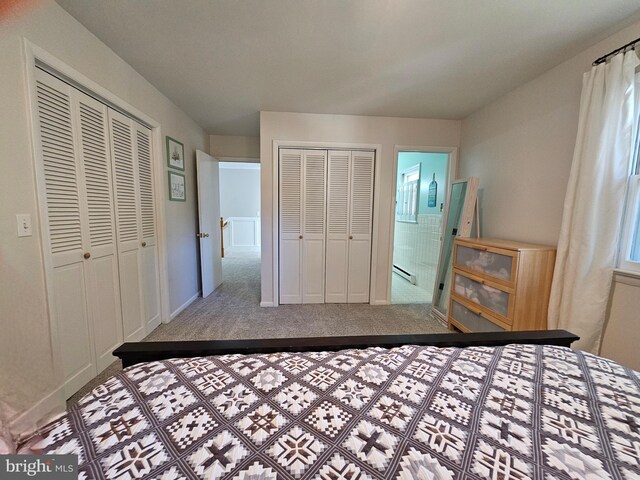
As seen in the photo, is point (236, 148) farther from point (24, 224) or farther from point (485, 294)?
point (485, 294)

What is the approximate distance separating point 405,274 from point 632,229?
9.99ft

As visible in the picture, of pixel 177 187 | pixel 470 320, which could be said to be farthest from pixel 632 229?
pixel 177 187

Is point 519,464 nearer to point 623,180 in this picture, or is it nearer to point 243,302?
point 623,180

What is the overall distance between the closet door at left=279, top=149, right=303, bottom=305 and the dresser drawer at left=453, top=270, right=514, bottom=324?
1818 mm

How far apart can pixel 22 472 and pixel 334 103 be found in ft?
9.73

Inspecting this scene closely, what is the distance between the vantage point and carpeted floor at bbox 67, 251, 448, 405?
7.82 feet

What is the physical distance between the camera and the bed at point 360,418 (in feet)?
1.75

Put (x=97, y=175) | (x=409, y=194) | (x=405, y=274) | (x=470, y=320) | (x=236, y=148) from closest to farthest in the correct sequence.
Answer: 1. (x=97, y=175)
2. (x=470, y=320)
3. (x=236, y=148)
4. (x=409, y=194)
5. (x=405, y=274)

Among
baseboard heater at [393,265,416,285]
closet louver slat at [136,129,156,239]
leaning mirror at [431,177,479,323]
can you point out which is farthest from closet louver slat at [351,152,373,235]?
closet louver slat at [136,129,156,239]

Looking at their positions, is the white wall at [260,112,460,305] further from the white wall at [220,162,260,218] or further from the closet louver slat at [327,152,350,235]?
the white wall at [220,162,260,218]

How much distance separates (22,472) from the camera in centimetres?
50

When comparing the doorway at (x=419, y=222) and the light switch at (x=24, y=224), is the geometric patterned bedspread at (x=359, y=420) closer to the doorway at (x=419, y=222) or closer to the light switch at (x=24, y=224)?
the light switch at (x=24, y=224)

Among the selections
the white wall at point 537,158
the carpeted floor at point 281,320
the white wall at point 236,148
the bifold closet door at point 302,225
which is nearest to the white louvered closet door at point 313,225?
the bifold closet door at point 302,225

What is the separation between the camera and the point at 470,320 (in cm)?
226
